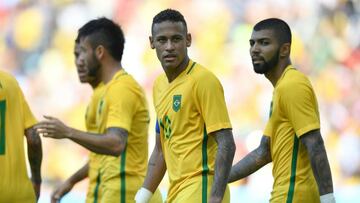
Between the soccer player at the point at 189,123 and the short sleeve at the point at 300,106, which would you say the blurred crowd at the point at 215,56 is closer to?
the short sleeve at the point at 300,106

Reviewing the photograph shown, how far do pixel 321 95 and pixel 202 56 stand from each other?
1810mm

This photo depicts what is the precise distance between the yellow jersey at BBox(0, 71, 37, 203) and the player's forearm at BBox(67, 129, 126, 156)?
0.39 m

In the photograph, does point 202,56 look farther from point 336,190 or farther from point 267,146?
point 267,146

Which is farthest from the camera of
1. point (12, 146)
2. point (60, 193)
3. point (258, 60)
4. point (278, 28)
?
point (60, 193)

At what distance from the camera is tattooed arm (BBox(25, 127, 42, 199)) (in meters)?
6.75

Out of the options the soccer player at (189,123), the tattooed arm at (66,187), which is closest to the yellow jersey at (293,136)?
the soccer player at (189,123)

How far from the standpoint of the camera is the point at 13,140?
21.7ft

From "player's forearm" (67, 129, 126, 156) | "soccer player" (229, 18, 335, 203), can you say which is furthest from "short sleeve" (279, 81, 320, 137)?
"player's forearm" (67, 129, 126, 156)

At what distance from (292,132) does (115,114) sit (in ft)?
4.78

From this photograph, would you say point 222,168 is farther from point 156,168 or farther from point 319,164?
point 156,168

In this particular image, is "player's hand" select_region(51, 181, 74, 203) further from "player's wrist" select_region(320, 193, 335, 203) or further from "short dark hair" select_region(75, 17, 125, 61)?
"player's wrist" select_region(320, 193, 335, 203)

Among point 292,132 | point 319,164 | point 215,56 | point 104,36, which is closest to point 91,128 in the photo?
point 104,36

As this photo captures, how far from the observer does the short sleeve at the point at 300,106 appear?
261 inches

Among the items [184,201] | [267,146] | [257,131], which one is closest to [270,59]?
[267,146]
